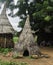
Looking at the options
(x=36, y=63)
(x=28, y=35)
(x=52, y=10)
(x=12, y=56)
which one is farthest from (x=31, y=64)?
(x=52, y=10)

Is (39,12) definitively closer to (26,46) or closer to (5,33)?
(5,33)

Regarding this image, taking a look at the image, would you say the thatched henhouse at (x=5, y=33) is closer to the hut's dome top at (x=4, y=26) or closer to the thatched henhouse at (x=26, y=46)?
the hut's dome top at (x=4, y=26)

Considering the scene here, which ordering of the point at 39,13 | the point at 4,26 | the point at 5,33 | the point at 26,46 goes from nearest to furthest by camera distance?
the point at 26,46 < the point at 5,33 < the point at 4,26 < the point at 39,13

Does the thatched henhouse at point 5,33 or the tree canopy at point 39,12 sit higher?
the tree canopy at point 39,12

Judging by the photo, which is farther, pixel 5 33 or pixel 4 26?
pixel 4 26

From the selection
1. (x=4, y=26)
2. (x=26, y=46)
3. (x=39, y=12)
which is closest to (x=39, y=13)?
(x=39, y=12)

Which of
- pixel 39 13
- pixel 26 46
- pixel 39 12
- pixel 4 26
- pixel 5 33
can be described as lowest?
pixel 26 46

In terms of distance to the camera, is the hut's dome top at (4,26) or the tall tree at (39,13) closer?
the hut's dome top at (4,26)

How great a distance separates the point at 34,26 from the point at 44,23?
1.27m

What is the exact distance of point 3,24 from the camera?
21.0m

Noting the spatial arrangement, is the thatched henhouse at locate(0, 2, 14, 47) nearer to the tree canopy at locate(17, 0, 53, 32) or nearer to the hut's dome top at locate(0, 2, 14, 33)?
the hut's dome top at locate(0, 2, 14, 33)

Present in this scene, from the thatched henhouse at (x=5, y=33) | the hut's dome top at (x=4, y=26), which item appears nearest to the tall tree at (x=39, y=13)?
the hut's dome top at (x=4, y=26)

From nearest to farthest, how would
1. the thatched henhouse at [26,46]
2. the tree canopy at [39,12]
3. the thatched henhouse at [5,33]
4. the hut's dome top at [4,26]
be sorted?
the thatched henhouse at [26,46] < the thatched henhouse at [5,33] < the hut's dome top at [4,26] < the tree canopy at [39,12]

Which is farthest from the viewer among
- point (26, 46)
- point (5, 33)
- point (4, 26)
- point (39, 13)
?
point (39, 13)
